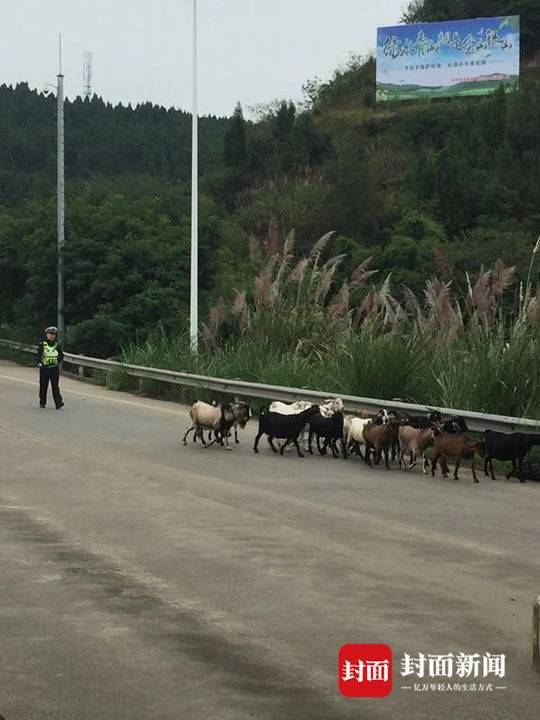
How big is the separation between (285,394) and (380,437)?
16.6ft

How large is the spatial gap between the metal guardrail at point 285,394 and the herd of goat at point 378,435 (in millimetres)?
233

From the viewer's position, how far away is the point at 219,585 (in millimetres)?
7891

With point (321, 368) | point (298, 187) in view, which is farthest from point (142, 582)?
point (298, 187)

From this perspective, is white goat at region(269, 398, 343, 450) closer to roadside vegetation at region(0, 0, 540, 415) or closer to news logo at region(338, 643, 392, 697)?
roadside vegetation at region(0, 0, 540, 415)

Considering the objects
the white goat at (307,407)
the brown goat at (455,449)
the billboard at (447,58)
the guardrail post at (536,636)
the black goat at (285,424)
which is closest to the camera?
the guardrail post at (536,636)

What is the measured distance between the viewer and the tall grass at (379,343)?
598 inches

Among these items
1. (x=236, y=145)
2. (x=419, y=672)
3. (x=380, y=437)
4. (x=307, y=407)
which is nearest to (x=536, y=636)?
(x=419, y=672)

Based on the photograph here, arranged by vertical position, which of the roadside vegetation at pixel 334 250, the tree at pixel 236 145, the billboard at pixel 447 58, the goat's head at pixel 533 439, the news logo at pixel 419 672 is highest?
the billboard at pixel 447 58

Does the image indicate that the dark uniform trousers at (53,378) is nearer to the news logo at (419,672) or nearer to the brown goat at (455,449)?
the brown goat at (455,449)

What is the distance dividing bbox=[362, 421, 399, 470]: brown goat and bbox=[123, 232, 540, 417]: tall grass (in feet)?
6.15

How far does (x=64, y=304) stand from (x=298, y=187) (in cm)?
4044

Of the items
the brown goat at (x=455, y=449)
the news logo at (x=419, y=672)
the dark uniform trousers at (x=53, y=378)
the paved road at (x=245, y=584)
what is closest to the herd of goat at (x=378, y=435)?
the brown goat at (x=455, y=449)

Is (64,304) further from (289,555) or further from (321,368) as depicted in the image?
(289,555)

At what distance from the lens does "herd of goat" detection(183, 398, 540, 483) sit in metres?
13.1
